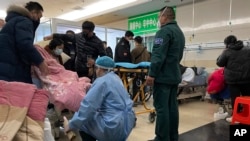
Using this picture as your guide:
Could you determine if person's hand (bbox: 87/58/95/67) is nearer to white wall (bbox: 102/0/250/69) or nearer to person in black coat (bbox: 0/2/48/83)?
person in black coat (bbox: 0/2/48/83)

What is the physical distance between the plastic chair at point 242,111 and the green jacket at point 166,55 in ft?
4.33

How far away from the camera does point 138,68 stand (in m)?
3.71

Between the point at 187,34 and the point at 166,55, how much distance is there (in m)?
4.86

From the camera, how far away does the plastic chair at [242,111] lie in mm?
3080

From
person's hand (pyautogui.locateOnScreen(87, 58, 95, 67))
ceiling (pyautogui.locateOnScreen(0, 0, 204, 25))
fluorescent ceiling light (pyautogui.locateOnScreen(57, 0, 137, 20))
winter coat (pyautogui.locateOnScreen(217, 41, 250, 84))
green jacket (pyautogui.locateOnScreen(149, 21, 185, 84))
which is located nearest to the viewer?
green jacket (pyautogui.locateOnScreen(149, 21, 185, 84))

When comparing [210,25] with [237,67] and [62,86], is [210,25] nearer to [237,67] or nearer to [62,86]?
[237,67]

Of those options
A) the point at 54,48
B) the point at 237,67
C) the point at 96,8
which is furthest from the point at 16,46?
the point at 96,8

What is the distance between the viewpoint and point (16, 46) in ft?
5.87

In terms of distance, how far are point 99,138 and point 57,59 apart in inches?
46.0

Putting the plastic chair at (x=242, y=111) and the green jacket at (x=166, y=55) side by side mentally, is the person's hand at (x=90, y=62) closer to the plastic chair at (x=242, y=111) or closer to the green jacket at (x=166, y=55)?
the green jacket at (x=166, y=55)

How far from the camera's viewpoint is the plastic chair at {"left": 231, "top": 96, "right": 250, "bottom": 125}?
3080mm

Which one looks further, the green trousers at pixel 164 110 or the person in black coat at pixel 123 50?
the person in black coat at pixel 123 50

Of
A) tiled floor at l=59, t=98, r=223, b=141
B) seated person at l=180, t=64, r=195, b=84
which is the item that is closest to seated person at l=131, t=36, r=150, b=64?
seated person at l=180, t=64, r=195, b=84

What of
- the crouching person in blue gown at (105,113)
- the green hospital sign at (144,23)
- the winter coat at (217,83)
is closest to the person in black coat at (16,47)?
the crouching person in blue gown at (105,113)
